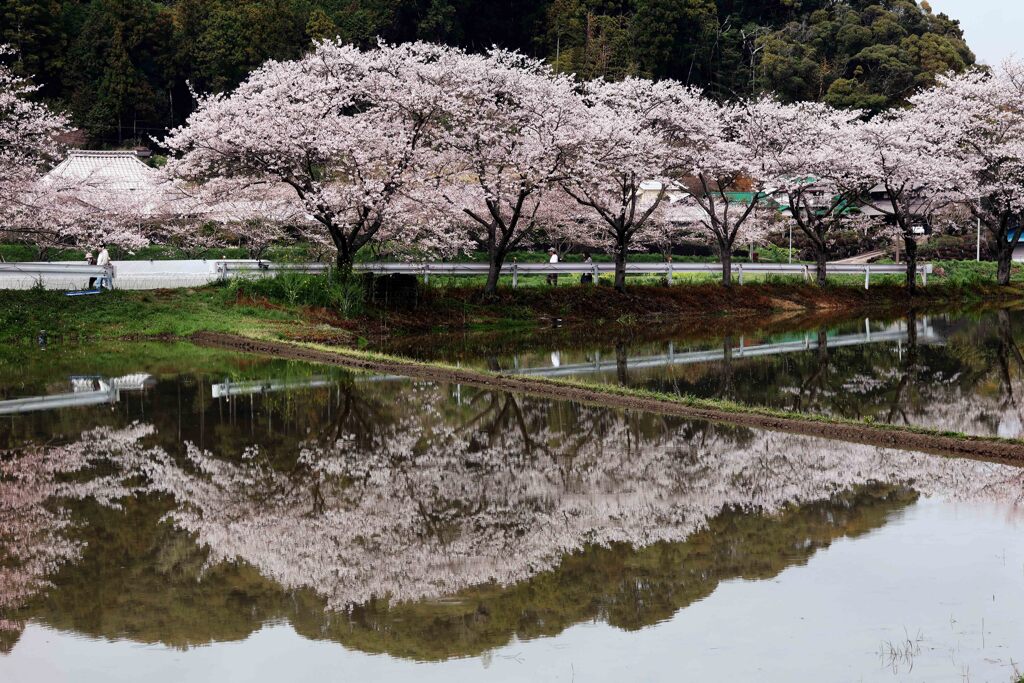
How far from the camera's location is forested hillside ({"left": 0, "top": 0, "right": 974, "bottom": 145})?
67625 mm

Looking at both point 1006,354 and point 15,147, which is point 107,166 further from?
point 1006,354

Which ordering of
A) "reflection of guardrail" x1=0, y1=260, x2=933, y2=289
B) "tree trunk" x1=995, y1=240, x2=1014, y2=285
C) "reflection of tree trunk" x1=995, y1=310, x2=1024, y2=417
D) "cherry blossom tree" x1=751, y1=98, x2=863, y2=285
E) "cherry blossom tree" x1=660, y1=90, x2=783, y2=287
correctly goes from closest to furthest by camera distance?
"reflection of tree trunk" x1=995, y1=310, x2=1024, y2=417
"reflection of guardrail" x1=0, y1=260, x2=933, y2=289
"cherry blossom tree" x1=660, y1=90, x2=783, y2=287
"cherry blossom tree" x1=751, y1=98, x2=863, y2=285
"tree trunk" x1=995, y1=240, x2=1014, y2=285

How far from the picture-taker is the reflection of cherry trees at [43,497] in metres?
8.62

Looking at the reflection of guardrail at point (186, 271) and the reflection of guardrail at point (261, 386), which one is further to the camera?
the reflection of guardrail at point (186, 271)

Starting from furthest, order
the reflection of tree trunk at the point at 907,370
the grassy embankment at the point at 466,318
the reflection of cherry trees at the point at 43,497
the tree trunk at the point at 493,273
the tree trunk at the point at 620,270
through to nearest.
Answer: the tree trunk at the point at 620,270, the tree trunk at the point at 493,273, the reflection of tree trunk at the point at 907,370, the grassy embankment at the point at 466,318, the reflection of cherry trees at the point at 43,497

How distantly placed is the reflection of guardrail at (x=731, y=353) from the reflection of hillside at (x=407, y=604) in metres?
10.6

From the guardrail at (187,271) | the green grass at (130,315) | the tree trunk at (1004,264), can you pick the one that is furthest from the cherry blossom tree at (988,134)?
the green grass at (130,315)

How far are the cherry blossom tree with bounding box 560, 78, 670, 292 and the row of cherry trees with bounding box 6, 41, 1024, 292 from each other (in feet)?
0.26

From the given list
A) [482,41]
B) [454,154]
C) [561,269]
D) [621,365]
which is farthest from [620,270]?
[482,41]

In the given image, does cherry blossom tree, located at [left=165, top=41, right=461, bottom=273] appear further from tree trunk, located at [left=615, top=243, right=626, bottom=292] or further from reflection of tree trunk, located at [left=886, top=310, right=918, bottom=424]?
reflection of tree trunk, located at [left=886, top=310, right=918, bottom=424]

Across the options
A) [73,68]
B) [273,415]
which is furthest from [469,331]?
[73,68]

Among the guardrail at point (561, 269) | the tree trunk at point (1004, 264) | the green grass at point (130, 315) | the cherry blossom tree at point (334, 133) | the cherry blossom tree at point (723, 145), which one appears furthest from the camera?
the tree trunk at point (1004, 264)

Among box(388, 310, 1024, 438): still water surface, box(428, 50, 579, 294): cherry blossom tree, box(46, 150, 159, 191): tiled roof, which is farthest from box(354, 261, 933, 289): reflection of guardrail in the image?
box(46, 150, 159, 191): tiled roof

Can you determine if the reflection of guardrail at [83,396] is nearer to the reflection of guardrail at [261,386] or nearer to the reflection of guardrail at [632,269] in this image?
the reflection of guardrail at [261,386]
